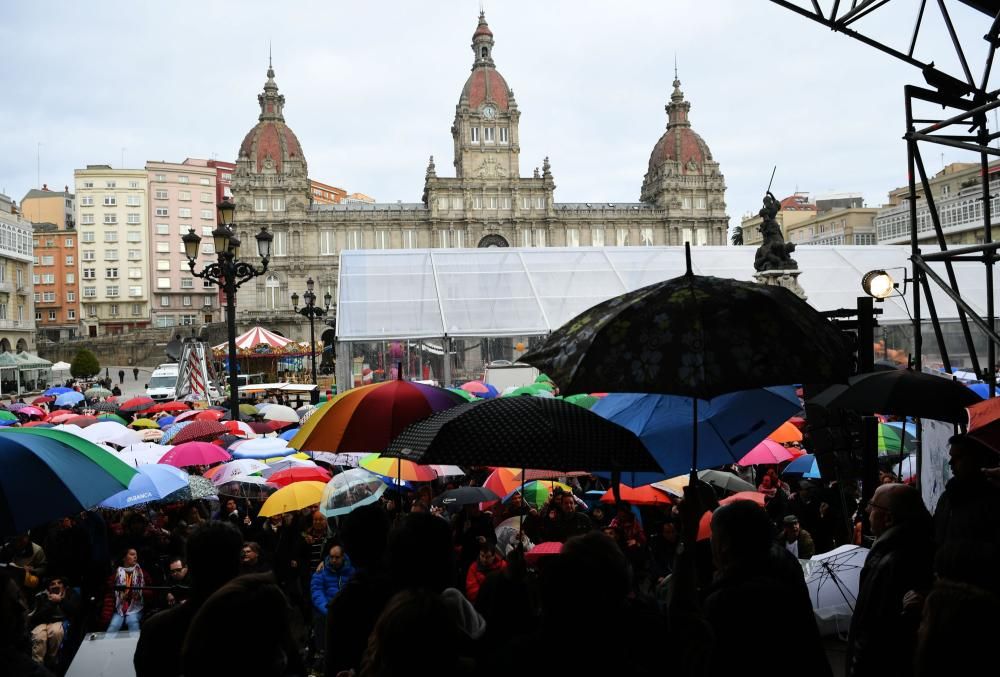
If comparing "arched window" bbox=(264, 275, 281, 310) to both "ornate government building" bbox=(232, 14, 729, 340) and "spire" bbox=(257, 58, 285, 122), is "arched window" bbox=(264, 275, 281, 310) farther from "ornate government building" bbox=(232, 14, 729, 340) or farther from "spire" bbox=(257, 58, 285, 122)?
"spire" bbox=(257, 58, 285, 122)

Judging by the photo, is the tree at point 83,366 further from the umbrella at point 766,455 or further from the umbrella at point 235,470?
the umbrella at point 766,455

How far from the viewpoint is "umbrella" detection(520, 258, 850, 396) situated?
3.28m

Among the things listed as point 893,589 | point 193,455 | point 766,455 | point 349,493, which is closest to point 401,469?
point 349,493

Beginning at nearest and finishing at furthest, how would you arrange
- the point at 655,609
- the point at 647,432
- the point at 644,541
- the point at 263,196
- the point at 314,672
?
the point at 655,609
the point at 647,432
the point at 314,672
the point at 644,541
the point at 263,196

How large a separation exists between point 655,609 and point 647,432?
255 centimetres

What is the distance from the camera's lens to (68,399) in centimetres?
2305

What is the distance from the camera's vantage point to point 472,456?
12.6ft

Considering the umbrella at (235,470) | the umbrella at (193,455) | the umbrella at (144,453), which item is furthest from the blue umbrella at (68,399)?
the umbrella at (235,470)

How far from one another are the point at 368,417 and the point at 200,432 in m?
6.41

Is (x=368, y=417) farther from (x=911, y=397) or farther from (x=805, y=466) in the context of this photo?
(x=805, y=466)

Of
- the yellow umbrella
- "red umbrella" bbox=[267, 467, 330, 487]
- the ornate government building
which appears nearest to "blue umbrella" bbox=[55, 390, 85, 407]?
"red umbrella" bbox=[267, 467, 330, 487]

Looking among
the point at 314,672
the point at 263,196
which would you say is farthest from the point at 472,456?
the point at 263,196

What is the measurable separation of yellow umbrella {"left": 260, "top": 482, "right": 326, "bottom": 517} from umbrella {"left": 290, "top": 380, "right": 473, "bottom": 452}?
4.82ft

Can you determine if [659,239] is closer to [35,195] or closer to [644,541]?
[35,195]
